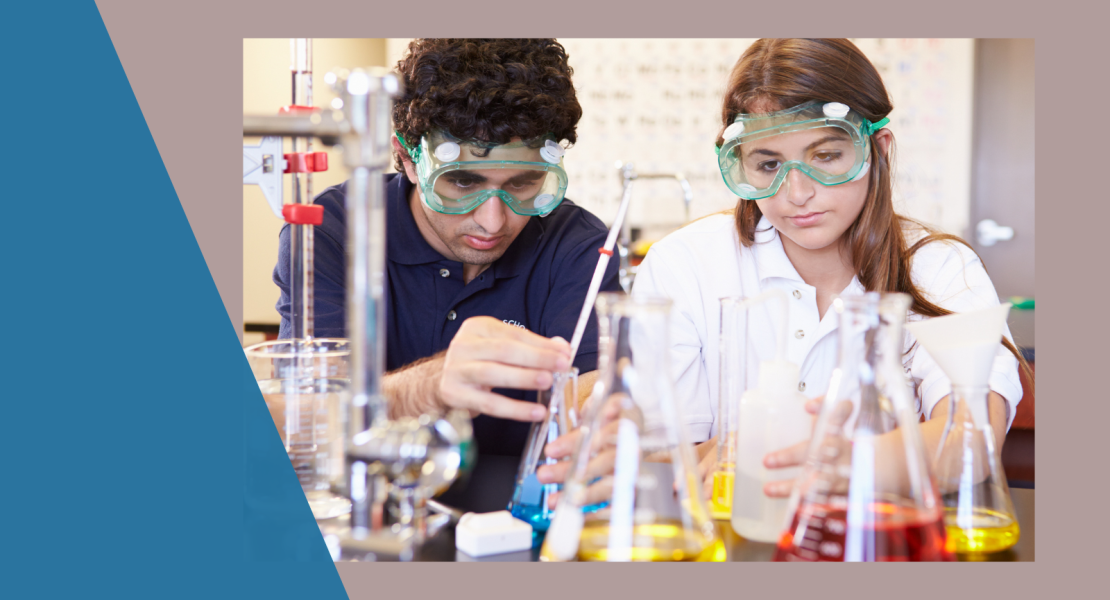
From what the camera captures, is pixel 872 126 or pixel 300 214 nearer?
pixel 300 214

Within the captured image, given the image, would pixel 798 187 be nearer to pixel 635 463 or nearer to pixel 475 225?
pixel 475 225

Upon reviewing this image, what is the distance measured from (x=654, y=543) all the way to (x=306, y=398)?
0.44 m

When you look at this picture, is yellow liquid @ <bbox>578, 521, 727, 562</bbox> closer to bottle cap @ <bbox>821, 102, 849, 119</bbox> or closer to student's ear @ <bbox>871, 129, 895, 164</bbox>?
bottle cap @ <bbox>821, 102, 849, 119</bbox>

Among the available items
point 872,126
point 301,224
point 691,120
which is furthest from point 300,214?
point 691,120

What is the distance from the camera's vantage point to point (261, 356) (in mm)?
937

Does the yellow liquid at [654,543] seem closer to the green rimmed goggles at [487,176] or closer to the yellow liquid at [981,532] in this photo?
the yellow liquid at [981,532]

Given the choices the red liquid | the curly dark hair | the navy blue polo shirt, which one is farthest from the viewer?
the navy blue polo shirt

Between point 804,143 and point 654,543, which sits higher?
point 804,143

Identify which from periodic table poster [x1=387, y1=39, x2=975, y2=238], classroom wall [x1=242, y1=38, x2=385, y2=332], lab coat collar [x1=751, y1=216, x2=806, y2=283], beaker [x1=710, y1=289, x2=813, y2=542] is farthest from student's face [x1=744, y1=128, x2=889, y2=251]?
periodic table poster [x1=387, y1=39, x2=975, y2=238]

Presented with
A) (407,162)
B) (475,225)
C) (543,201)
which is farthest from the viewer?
(407,162)

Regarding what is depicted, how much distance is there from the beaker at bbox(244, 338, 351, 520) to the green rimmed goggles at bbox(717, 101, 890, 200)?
90 cm

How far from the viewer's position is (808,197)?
153cm

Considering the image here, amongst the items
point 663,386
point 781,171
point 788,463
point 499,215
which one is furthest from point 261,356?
point 781,171

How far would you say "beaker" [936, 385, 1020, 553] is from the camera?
85cm
